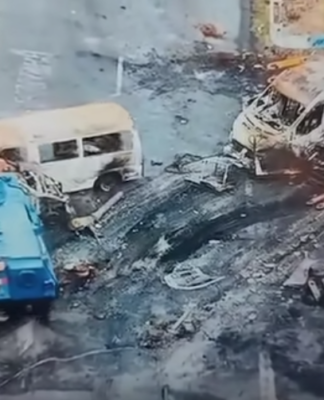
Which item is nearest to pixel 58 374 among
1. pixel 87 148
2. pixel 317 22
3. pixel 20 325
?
pixel 20 325

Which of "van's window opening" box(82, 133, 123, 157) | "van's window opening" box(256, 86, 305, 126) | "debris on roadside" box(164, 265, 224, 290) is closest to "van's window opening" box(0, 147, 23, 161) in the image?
"van's window opening" box(82, 133, 123, 157)

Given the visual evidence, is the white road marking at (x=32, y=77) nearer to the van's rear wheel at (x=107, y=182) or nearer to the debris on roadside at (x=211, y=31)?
the van's rear wheel at (x=107, y=182)

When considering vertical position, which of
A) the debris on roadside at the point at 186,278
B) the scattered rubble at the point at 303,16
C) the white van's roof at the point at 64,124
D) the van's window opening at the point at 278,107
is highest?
the scattered rubble at the point at 303,16

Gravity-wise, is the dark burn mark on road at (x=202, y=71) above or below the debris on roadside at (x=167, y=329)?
above

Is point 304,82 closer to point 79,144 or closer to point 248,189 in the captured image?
point 248,189

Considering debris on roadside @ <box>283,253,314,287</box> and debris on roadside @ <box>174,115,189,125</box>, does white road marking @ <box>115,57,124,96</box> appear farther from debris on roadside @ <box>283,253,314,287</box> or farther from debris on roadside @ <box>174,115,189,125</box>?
debris on roadside @ <box>283,253,314,287</box>

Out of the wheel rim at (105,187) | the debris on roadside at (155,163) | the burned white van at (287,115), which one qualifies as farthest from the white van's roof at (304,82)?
the wheel rim at (105,187)

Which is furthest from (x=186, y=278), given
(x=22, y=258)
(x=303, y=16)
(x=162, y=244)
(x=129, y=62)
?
(x=303, y=16)
